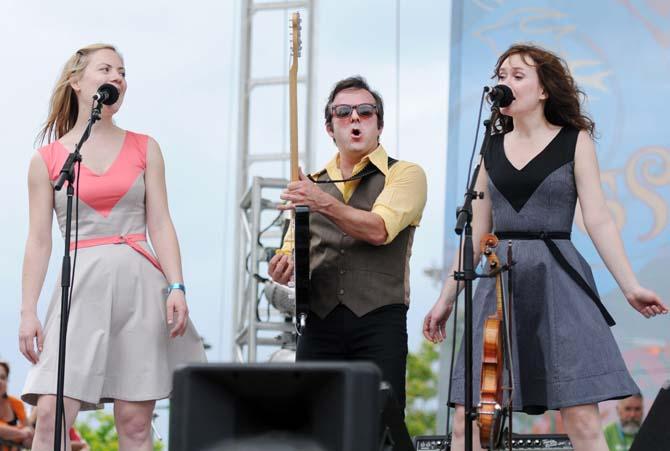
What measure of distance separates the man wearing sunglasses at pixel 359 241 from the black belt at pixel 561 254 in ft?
1.37

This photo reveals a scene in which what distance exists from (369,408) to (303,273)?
4.68ft

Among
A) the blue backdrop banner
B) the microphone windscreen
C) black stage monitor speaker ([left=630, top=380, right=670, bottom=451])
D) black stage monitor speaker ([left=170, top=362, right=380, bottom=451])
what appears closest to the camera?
black stage monitor speaker ([left=170, top=362, right=380, bottom=451])

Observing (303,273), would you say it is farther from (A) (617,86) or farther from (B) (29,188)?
(A) (617,86)

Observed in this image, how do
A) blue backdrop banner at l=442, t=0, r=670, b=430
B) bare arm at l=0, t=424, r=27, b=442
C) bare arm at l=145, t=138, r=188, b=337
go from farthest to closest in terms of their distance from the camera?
1. bare arm at l=0, t=424, r=27, b=442
2. blue backdrop banner at l=442, t=0, r=670, b=430
3. bare arm at l=145, t=138, r=188, b=337

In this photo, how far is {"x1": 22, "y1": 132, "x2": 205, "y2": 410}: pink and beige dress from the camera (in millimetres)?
4156

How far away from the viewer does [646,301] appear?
398cm

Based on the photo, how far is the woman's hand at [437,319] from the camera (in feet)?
14.3

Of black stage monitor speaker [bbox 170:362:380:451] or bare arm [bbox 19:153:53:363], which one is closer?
black stage monitor speaker [bbox 170:362:380:451]

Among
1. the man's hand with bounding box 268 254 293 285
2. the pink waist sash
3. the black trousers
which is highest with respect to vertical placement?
the pink waist sash

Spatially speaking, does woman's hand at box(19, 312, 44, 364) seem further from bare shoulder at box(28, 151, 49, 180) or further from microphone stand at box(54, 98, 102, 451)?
bare shoulder at box(28, 151, 49, 180)

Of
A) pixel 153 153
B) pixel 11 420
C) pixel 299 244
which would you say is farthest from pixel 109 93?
pixel 11 420

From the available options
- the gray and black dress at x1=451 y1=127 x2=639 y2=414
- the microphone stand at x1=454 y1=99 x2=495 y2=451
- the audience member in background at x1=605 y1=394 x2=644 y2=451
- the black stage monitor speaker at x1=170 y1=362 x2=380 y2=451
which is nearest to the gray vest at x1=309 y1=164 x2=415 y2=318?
the gray and black dress at x1=451 y1=127 x2=639 y2=414

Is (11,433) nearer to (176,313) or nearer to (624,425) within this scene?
(624,425)

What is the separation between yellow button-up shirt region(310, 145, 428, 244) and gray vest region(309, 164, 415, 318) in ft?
0.17
